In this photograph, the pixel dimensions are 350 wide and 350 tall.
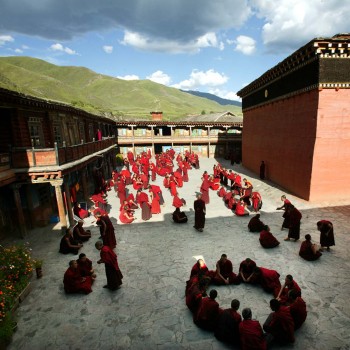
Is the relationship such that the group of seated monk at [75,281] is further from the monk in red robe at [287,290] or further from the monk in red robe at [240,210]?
the monk in red robe at [240,210]

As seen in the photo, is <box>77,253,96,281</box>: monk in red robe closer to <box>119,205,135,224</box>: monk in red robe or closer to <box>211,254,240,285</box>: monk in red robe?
<box>211,254,240,285</box>: monk in red robe

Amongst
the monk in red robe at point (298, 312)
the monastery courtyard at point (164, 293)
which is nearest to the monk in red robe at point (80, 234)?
the monastery courtyard at point (164, 293)

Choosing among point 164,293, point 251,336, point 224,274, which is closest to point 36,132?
point 164,293

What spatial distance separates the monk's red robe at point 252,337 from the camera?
487 cm

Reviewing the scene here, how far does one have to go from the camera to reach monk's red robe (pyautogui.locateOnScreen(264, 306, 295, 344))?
5.18 metres

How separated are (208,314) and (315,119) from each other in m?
11.9

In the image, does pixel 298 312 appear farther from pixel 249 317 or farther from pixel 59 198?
pixel 59 198

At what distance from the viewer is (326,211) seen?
1286 cm

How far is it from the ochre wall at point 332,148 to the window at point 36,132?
14.4 metres

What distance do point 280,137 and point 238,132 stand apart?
2047 centimetres

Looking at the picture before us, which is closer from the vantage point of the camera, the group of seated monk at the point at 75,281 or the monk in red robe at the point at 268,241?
the group of seated monk at the point at 75,281

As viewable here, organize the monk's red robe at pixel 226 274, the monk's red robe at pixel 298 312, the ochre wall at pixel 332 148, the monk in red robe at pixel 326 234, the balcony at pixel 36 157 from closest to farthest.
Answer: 1. the monk's red robe at pixel 298 312
2. the monk's red robe at pixel 226 274
3. the monk in red robe at pixel 326 234
4. the balcony at pixel 36 157
5. the ochre wall at pixel 332 148

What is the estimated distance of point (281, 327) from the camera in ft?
17.0

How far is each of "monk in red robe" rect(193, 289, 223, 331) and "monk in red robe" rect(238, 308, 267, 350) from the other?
29.3 inches
